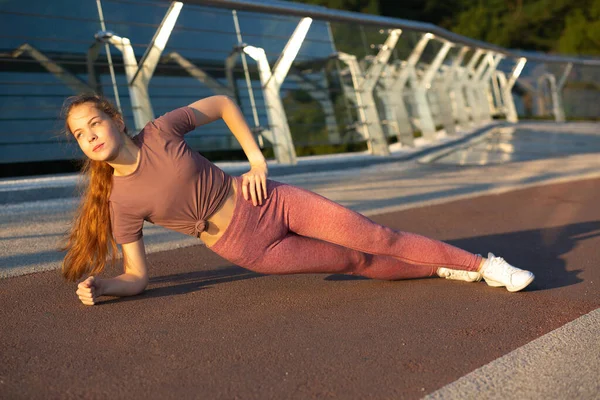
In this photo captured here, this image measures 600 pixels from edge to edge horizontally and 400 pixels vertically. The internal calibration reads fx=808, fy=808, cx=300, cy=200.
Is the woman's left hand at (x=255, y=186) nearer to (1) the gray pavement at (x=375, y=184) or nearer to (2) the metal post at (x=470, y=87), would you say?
(1) the gray pavement at (x=375, y=184)

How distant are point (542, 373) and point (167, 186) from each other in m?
1.78

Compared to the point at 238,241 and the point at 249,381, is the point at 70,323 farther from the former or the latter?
the point at 249,381

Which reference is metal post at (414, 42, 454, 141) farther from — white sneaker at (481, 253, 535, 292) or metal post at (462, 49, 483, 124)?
white sneaker at (481, 253, 535, 292)

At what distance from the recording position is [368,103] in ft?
40.2

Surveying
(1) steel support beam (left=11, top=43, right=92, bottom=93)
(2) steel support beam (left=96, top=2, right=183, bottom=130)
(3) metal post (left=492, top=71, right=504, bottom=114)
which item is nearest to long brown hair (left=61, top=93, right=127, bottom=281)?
(2) steel support beam (left=96, top=2, right=183, bottom=130)

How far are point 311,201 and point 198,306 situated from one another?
0.73 metres

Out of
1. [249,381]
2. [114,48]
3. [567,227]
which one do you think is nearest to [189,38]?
[114,48]

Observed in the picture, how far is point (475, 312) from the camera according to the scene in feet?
12.1

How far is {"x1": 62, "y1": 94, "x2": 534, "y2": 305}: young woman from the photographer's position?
3633 mm

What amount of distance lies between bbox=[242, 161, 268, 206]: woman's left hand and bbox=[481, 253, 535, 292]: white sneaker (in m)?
1.22

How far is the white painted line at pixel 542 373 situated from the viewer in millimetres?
2646

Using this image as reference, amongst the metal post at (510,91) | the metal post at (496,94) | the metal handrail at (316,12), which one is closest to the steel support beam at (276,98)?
the metal handrail at (316,12)

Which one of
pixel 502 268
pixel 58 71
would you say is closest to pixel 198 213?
pixel 502 268

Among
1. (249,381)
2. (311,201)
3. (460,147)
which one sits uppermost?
(311,201)
